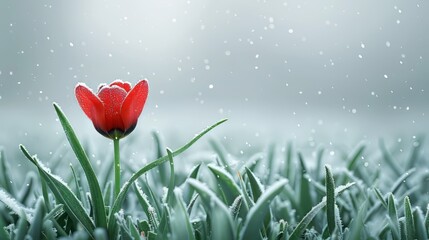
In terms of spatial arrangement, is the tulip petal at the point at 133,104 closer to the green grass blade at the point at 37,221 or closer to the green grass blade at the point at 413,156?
the green grass blade at the point at 37,221

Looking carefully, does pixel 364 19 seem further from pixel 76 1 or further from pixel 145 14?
pixel 76 1

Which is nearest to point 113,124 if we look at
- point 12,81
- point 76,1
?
point 76,1

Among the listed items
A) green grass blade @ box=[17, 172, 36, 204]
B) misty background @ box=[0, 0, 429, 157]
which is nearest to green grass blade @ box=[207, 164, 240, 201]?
green grass blade @ box=[17, 172, 36, 204]

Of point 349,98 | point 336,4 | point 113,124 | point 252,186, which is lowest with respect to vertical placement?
point 349,98

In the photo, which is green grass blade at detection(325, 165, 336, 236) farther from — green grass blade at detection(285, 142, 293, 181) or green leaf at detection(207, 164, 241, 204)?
green grass blade at detection(285, 142, 293, 181)

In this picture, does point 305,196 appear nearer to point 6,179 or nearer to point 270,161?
point 270,161

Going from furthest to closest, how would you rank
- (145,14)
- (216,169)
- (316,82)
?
(316,82) < (145,14) < (216,169)

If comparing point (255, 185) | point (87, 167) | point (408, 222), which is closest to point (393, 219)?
point (408, 222)
